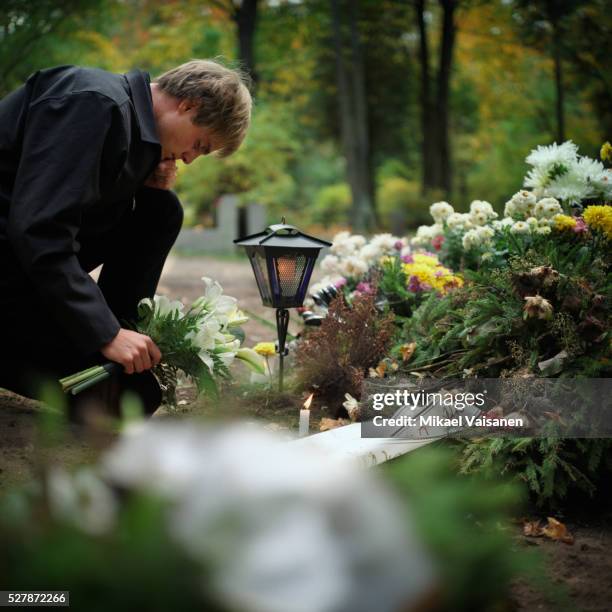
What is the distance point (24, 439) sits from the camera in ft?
9.77

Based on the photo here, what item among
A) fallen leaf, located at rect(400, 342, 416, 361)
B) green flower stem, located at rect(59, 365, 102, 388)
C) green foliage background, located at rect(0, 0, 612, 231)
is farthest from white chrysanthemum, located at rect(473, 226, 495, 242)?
green foliage background, located at rect(0, 0, 612, 231)

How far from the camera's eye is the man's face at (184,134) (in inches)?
113

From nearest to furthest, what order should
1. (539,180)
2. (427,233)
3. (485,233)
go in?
(539,180) → (485,233) → (427,233)

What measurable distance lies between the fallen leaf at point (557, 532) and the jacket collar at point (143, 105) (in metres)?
1.92

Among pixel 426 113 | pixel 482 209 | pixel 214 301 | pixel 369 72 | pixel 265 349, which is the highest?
pixel 369 72

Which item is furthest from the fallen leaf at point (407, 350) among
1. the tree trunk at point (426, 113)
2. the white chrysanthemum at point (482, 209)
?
Answer: the tree trunk at point (426, 113)

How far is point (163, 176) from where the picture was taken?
127 inches

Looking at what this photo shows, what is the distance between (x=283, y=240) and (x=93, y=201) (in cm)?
122

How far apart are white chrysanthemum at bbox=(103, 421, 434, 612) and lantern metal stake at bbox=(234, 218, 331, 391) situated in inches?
110

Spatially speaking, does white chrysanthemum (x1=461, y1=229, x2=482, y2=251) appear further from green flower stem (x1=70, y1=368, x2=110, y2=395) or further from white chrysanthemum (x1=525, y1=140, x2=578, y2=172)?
green flower stem (x1=70, y1=368, x2=110, y2=395)

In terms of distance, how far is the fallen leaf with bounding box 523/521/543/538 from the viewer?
2.42m

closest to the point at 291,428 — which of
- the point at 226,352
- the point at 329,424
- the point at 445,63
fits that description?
the point at 329,424

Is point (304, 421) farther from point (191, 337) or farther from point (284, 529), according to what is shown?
point (284, 529)

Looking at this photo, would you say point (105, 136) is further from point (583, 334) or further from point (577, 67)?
point (577, 67)
